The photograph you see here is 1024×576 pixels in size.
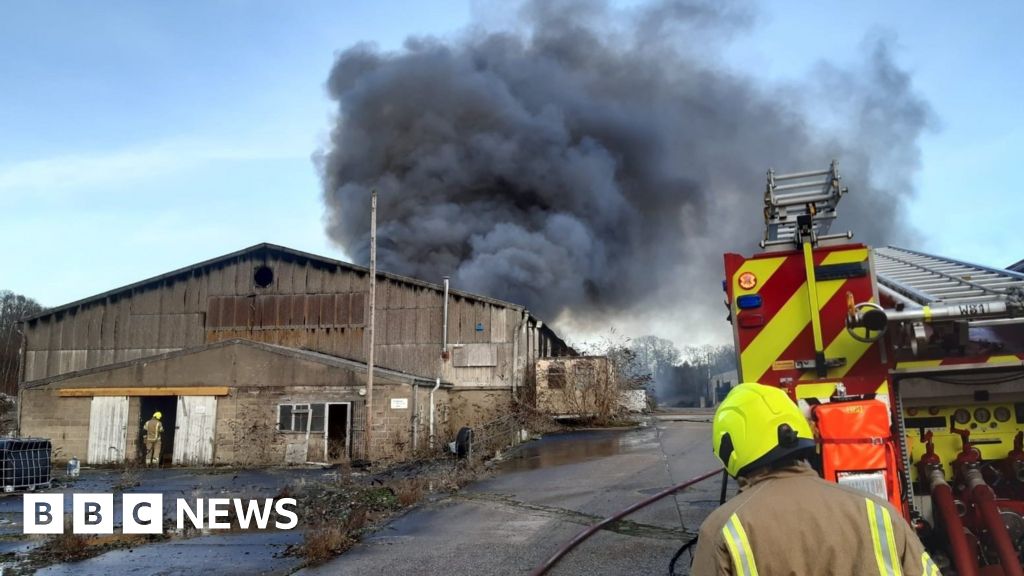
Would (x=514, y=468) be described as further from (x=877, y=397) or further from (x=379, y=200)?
Result: (x=379, y=200)

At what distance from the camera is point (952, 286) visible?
4.29 metres

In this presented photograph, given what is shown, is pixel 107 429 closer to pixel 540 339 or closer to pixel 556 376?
pixel 556 376

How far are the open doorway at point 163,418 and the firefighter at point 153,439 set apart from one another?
1.53ft

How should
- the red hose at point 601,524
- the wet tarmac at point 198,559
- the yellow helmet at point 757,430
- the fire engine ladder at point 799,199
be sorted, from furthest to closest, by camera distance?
1. the wet tarmac at point 198,559
2. the red hose at point 601,524
3. the fire engine ladder at point 799,199
4. the yellow helmet at point 757,430

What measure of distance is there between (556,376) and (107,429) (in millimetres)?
11941

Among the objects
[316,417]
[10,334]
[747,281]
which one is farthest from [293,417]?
[10,334]

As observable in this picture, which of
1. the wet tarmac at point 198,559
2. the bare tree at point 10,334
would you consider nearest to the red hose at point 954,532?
the wet tarmac at point 198,559

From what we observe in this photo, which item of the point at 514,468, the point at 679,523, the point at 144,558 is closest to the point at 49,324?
the point at 514,468

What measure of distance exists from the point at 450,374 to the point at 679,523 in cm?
1510

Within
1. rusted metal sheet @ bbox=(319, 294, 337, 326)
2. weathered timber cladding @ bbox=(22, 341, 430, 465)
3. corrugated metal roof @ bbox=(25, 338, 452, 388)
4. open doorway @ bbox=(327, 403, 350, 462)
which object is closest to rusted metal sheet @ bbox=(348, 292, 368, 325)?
rusted metal sheet @ bbox=(319, 294, 337, 326)

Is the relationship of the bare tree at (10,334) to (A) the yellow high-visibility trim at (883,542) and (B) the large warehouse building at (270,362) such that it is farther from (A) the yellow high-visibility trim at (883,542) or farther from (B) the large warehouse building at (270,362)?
(A) the yellow high-visibility trim at (883,542)

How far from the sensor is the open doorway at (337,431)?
17484mm

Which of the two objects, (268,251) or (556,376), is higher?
(268,251)

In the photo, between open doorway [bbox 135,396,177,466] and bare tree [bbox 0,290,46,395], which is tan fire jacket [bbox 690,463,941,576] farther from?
bare tree [bbox 0,290,46,395]
